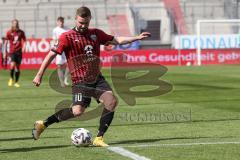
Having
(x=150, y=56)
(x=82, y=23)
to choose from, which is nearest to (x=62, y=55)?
(x=82, y=23)

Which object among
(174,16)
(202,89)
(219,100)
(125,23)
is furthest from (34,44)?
(219,100)

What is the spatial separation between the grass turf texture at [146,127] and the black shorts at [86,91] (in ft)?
2.16

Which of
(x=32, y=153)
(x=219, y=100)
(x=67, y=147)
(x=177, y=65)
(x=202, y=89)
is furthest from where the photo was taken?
(x=177, y=65)

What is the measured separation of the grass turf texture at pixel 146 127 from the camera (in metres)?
8.41

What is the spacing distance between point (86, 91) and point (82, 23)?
977 mm

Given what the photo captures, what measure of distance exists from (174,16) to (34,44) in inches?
454

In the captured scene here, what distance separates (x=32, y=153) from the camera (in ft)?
28.1

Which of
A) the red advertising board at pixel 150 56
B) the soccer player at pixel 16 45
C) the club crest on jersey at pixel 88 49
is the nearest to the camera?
the club crest on jersey at pixel 88 49

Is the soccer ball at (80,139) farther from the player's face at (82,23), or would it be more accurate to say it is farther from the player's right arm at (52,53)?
the player's face at (82,23)

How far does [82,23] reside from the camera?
30.8ft

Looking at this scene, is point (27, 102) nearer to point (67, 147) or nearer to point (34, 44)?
point (67, 147)

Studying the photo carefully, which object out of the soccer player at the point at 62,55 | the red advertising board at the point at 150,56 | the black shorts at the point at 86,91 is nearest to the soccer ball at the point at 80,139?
the black shorts at the point at 86,91

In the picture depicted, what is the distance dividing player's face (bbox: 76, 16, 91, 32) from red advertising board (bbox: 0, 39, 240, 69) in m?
30.5

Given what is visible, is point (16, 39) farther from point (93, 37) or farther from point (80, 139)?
point (80, 139)
